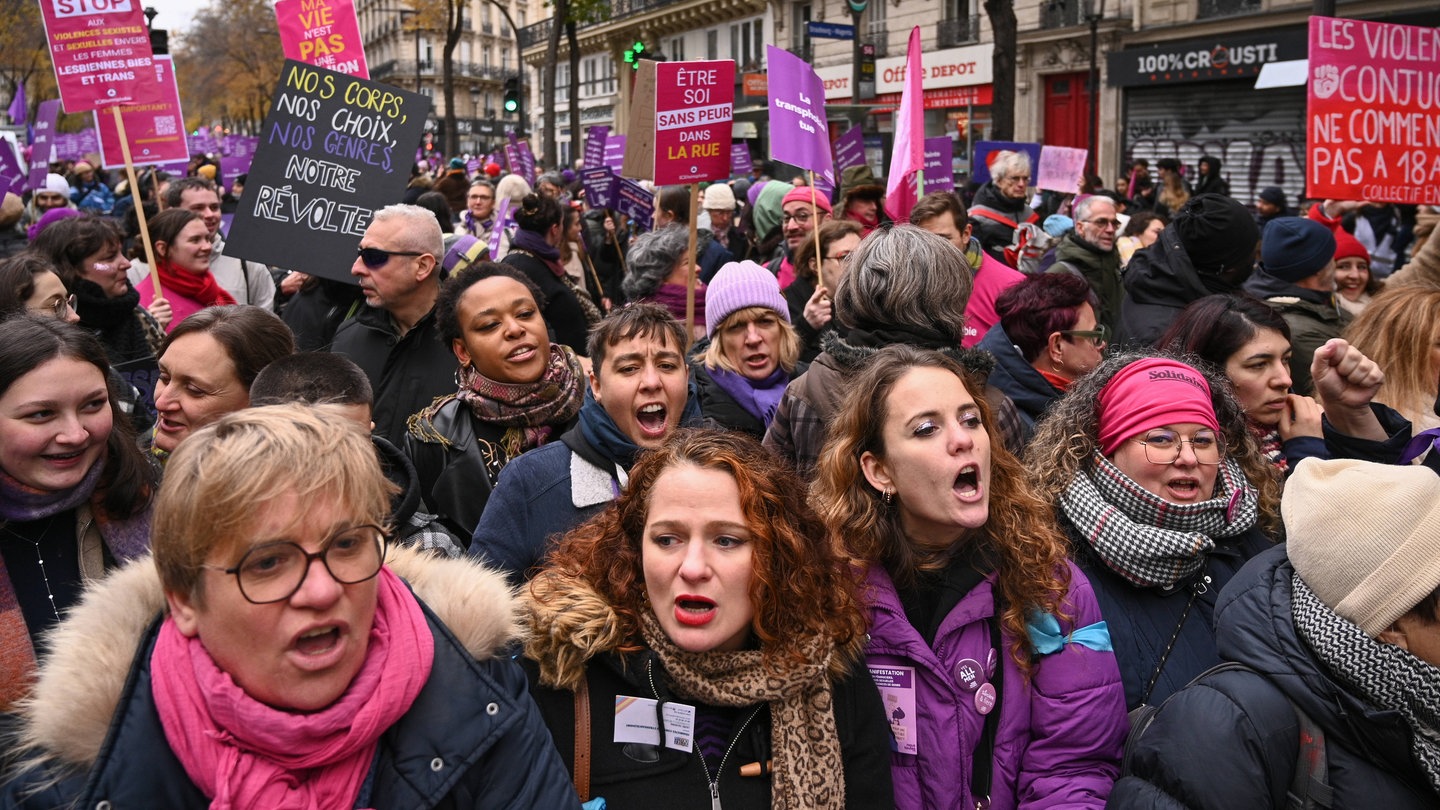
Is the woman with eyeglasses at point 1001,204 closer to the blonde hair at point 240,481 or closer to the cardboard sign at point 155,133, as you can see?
the cardboard sign at point 155,133

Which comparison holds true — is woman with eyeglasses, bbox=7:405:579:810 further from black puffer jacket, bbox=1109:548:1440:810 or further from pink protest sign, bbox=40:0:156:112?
pink protest sign, bbox=40:0:156:112

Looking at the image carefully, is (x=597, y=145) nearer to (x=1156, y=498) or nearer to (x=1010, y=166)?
(x=1010, y=166)

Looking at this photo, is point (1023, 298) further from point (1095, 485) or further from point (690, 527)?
point (690, 527)

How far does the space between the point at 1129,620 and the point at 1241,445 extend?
82 centimetres

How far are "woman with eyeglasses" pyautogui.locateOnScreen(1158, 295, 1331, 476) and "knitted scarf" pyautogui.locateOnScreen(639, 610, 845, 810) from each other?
211cm

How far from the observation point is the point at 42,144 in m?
15.2

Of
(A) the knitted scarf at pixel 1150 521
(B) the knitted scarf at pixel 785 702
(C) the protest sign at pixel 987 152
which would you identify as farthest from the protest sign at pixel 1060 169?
(B) the knitted scarf at pixel 785 702

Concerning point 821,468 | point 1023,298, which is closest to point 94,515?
point 821,468

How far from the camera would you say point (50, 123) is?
51.7ft

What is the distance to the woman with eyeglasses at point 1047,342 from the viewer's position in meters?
4.14

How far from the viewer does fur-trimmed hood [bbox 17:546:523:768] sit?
5.98 feet

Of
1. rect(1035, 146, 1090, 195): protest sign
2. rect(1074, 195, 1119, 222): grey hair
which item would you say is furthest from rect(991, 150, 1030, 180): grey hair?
rect(1035, 146, 1090, 195): protest sign

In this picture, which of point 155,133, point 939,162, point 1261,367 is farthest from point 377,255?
point 939,162

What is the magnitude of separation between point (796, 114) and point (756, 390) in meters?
2.64
